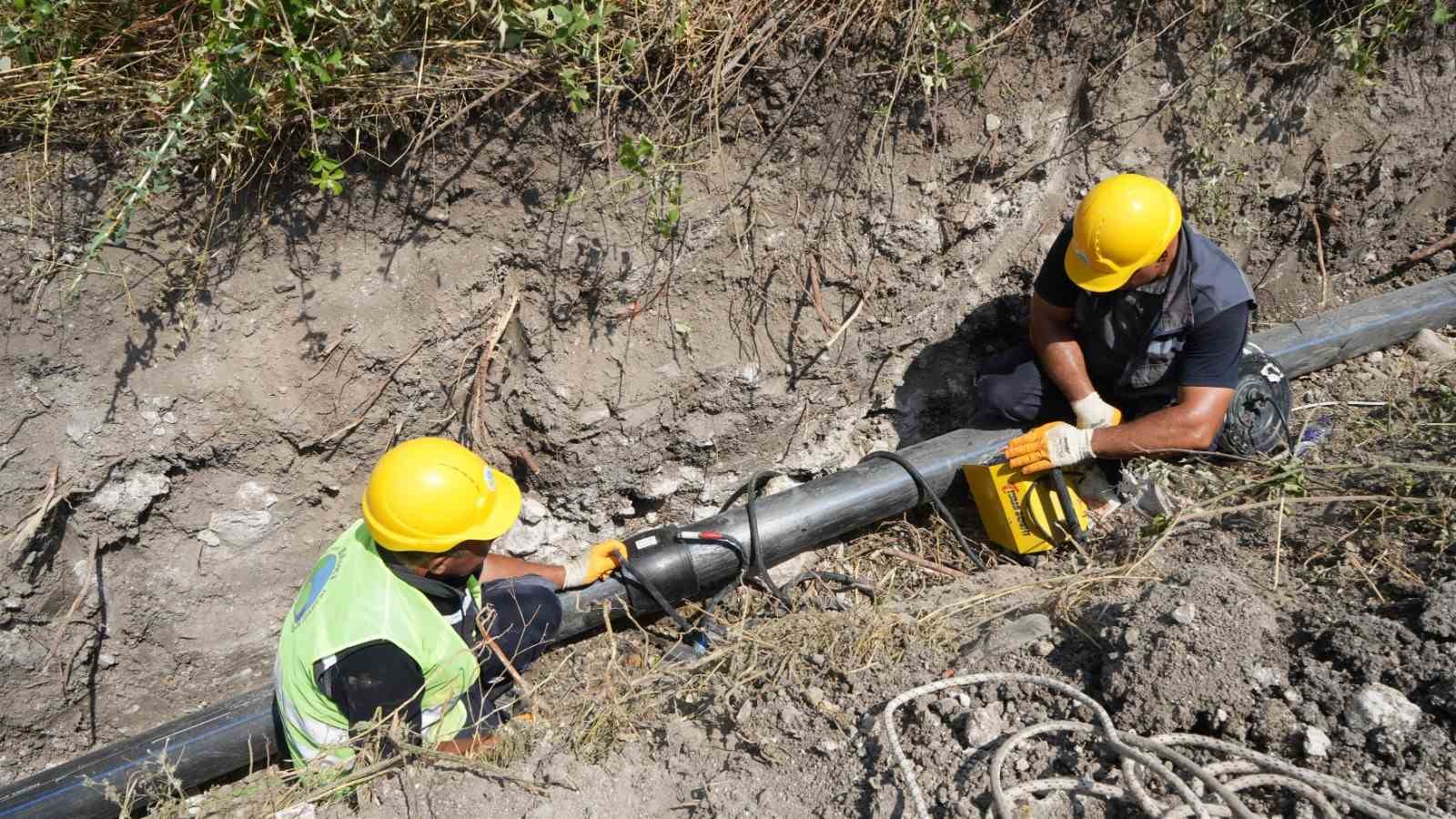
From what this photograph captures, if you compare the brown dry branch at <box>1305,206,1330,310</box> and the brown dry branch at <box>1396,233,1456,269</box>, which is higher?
the brown dry branch at <box>1305,206,1330,310</box>

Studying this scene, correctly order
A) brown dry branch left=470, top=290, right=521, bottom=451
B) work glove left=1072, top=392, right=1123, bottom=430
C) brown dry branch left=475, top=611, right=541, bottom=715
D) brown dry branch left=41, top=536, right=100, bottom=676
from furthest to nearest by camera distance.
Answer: work glove left=1072, top=392, right=1123, bottom=430, brown dry branch left=470, top=290, right=521, bottom=451, brown dry branch left=41, top=536, right=100, bottom=676, brown dry branch left=475, top=611, right=541, bottom=715

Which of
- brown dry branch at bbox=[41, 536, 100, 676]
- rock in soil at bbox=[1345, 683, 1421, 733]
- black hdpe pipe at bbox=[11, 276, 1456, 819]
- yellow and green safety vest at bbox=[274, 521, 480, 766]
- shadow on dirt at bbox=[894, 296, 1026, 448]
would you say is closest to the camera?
rock in soil at bbox=[1345, 683, 1421, 733]

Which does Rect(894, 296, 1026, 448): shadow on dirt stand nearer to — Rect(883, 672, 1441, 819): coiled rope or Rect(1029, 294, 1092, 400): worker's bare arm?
Rect(1029, 294, 1092, 400): worker's bare arm

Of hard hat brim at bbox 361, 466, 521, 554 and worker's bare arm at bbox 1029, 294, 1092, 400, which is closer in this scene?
hard hat brim at bbox 361, 466, 521, 554

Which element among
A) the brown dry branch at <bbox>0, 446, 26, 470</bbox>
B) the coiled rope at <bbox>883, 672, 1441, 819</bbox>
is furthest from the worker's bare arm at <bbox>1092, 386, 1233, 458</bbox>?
the brown dry branch at <bbox>0, 446, 26, 470</bbox>

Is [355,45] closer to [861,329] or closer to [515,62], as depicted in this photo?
[515,62]

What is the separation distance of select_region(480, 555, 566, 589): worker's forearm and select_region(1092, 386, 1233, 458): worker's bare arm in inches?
77.7

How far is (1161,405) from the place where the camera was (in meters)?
3.48

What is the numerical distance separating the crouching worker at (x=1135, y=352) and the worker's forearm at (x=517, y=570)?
1.71 metres

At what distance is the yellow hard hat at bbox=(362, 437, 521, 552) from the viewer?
7.14ft

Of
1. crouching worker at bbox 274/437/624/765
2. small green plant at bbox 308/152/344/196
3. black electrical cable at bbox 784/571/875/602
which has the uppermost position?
small green plant at bbox 308/152/344/196

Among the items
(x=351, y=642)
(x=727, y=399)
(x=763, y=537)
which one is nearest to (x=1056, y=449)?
(x=763, y=537)

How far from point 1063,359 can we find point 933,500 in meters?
0.76

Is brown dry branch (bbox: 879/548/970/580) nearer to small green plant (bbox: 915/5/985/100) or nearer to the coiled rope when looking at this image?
the coiled rope
